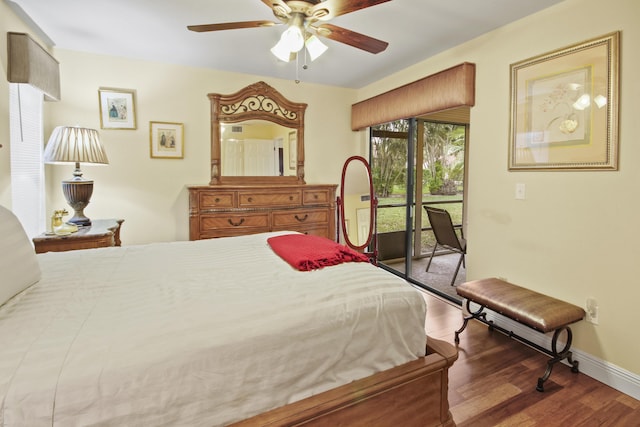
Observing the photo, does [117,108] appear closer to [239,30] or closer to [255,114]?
[255,114]

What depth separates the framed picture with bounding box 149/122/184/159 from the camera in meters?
3.48

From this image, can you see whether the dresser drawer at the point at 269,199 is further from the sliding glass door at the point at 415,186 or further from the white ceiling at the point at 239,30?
the white ceiling at the point at 239,30

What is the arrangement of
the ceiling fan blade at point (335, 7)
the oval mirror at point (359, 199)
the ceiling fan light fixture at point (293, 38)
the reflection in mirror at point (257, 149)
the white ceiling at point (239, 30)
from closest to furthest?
the ceiling fan blade at point (335, 7), the ceiling fan light fixture at point (293, 38), the white ceiling at point (239, 30), the oval mirror at point (359, 199), the reflection in mirror at point (257, 149)

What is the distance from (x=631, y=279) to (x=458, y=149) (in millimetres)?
2995

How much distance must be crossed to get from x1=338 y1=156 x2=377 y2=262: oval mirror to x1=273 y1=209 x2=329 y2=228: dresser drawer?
0.45 m

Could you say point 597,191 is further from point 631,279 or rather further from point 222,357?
point 222,357

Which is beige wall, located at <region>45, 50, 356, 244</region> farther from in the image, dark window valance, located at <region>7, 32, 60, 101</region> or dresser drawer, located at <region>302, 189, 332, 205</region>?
dresser drawer, located at <region>302, 189, 332, 205</region>

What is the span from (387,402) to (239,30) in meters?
2.81

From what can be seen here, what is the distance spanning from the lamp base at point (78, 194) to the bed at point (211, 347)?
126 centimetres

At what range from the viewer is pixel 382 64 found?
3488 mm

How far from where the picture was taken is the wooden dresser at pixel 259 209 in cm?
335

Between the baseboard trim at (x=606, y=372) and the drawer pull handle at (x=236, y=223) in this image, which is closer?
the baseboard trim at (x=606, y=372)

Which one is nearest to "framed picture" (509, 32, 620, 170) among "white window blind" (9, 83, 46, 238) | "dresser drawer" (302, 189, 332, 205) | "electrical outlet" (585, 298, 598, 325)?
"electrical outlet" (585, 298, 598, 325)

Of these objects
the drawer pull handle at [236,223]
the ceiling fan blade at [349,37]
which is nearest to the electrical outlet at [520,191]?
the ceiling fan blade at [349,37]
